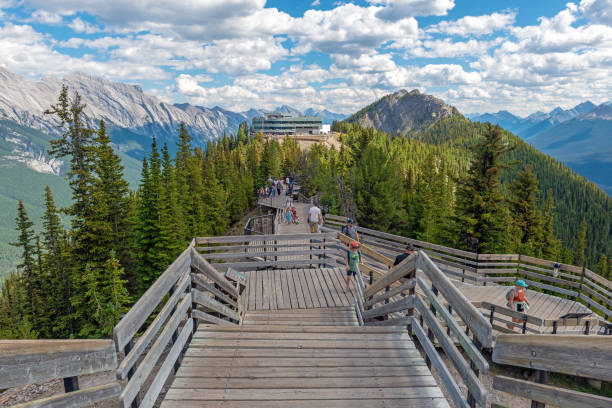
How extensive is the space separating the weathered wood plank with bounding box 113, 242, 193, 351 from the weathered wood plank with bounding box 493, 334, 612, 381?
8.45 feet

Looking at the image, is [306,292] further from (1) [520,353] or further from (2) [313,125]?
(2) [313,125]

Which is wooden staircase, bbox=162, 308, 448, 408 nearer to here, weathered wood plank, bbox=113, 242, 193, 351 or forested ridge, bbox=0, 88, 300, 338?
weathered wood plank, bbox=113, 242, 193, 351

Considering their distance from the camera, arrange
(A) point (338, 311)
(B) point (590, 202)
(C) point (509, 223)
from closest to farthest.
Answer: (A) point (338, 311)
(C) point (509, 223)
(B) point (590, 202)

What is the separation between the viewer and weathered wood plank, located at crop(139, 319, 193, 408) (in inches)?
119

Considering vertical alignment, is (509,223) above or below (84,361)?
below

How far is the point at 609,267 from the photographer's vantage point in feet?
229

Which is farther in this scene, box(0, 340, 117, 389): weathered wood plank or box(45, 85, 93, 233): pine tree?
box(45, 85, 93, 233): pine tree

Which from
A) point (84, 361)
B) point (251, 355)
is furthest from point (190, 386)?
point (84, 361)

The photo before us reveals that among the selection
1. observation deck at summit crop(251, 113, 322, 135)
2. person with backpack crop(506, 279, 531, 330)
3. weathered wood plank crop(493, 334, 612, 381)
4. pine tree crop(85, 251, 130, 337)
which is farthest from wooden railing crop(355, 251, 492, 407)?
observation deck at summit crop(251, 113, 322, 135)

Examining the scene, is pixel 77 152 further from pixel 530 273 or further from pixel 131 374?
pixel 530 273

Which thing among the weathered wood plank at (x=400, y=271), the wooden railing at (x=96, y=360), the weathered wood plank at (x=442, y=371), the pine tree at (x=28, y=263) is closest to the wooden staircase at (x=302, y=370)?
the weathered wood plank at (x=442, y=371)

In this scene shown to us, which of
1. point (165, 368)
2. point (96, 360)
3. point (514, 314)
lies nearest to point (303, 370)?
point (165, 368)

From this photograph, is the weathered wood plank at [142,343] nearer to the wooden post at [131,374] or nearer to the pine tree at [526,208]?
the wooden post at [131,374]

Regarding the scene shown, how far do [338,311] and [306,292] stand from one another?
1299 mm
